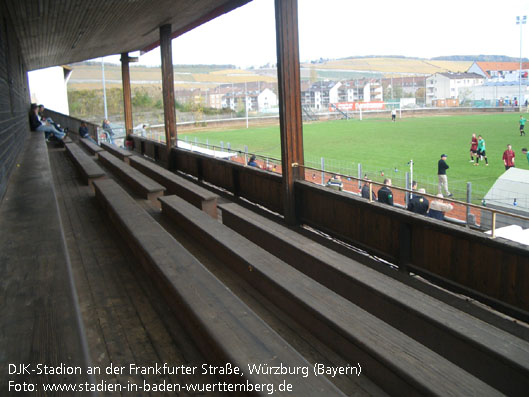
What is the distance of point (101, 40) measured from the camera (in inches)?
420

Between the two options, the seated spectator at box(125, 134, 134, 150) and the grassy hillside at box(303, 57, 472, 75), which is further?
the grassy hillside at box(303, 57, 472, 75)

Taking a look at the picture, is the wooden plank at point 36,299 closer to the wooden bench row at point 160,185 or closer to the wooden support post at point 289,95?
the wooden bench row at point 160,185

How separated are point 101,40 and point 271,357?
10611 mm

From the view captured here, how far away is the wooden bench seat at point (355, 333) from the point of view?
69.4 inches

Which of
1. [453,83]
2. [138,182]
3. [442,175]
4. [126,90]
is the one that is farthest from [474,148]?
[138,182]

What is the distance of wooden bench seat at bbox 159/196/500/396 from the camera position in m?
1.76

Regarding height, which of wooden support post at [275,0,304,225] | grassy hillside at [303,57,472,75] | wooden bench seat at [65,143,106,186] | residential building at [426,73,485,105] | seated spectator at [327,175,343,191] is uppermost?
grassy hillside at [303,57,472,75]

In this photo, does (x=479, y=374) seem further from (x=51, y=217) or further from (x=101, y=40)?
(x=101, y=40)

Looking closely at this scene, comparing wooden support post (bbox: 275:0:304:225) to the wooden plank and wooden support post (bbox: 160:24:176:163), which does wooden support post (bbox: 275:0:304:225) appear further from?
wooden support post (bbox: 160:24:176:163)

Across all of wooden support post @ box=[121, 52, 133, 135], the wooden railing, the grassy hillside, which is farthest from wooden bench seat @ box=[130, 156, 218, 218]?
the grassy hillside

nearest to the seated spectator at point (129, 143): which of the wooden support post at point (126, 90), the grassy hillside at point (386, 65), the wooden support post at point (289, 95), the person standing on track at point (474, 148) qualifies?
the wooden support post at point (126, 90)

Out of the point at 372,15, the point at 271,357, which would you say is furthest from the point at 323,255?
the point at 372,15

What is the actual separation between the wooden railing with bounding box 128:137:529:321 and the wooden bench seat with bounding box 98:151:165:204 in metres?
1.65

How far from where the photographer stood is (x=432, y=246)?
4.14 meters
